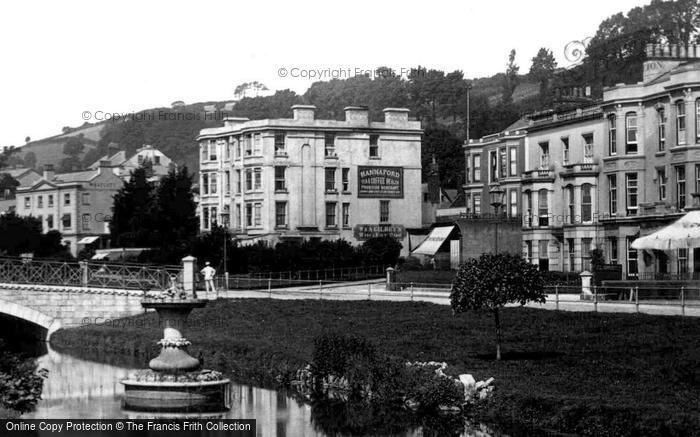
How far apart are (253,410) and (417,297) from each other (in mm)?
24792

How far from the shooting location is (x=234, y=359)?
4416cm

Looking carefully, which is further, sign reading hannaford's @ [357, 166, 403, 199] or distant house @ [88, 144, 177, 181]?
distant house @ [88, 144, 177, 181]

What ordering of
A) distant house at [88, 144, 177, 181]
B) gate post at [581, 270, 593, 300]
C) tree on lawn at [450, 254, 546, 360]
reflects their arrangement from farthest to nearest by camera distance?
1. distant house at [88, 144, 177, 181]
2. gate post at [581, 270, 593, 300]
3. tree on lawn at [450, 254, 546, 360]

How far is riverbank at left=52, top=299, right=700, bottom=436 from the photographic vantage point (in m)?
28.4

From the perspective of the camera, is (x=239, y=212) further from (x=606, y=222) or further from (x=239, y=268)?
(x=606, y=222)

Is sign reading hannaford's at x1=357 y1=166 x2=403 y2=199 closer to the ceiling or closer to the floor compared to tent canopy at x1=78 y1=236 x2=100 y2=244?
closer to the ceiling

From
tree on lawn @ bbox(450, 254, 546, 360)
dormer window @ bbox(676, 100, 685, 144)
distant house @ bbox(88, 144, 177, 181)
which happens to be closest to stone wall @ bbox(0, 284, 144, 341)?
dormer window @ bbox(676, 100, 685, 144)

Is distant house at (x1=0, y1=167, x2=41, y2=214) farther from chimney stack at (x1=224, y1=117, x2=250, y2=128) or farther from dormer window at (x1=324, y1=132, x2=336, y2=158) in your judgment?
dormer window at (x1=324, y1=132, x2=336, y2=158)

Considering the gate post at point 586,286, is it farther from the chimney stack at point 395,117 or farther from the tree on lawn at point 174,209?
the tree on lawn at point 174,209

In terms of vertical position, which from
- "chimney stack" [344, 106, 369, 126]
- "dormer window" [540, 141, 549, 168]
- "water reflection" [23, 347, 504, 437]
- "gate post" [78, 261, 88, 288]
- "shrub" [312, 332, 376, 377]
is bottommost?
"water reflection" [23, 347, 504, 437]

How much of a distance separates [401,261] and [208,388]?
48.1 m

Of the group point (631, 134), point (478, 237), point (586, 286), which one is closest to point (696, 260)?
point (631, 134)

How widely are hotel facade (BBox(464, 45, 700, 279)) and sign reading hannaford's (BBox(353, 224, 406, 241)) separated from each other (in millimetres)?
14221

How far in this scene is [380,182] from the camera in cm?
9056
